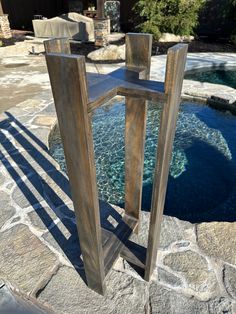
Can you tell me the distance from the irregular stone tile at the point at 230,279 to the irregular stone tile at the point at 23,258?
A: 5.28ft

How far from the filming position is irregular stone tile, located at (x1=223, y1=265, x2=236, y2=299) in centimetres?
230

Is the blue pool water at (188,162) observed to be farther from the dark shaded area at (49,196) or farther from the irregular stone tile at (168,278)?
the irregular stone tile at (168,278)

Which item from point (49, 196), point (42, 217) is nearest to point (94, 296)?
point (42, 217)

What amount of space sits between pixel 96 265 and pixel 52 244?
0.86 m

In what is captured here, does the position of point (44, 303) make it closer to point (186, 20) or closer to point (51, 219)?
point (51, 219)

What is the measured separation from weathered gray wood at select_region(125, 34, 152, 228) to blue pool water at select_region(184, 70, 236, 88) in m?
7.26

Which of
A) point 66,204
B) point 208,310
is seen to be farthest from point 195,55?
point 208,310

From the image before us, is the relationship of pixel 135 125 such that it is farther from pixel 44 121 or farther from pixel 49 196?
pixel 44 121

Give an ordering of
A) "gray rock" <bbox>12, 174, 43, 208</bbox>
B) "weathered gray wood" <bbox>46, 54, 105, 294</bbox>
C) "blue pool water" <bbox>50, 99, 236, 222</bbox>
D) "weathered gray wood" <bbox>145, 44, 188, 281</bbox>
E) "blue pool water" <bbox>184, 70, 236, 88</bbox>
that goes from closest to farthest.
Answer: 1. "weathered gray wood" <bbox>46, 54, 105, 294</bbox>
2. "weathered gray wood" <bbox>145, 44, 188, 281</bbox>
3. "gray rock" <bbox>12, 174, 43, 208</bbox>
4. "blue pool water" <bbox>50, 99, 236, 222</bbox>
5. "blue pool water" <bbox>184, 70, 236, 88</bbox>

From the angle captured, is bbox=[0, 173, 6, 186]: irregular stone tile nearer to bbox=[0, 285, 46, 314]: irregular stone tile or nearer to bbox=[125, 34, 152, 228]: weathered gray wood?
bbox=[0, 285, 46, 314]: irregular stone tile

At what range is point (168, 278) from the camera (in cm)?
242

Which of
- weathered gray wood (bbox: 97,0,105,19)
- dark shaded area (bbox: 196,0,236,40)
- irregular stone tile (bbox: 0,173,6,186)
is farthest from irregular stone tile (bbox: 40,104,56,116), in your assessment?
dark shaded area (bbox: 196,0,236,40)

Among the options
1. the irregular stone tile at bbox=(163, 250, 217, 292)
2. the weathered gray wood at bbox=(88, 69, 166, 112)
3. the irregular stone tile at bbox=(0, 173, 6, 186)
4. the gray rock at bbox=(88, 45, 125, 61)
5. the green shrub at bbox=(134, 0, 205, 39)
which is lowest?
the gray rock at bbox=(88, 45, 125, 61)

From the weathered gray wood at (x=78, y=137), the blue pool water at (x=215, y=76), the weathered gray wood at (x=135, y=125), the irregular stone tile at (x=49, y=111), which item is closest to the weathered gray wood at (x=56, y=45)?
the weathered gray wood at (x=78, y=137)
